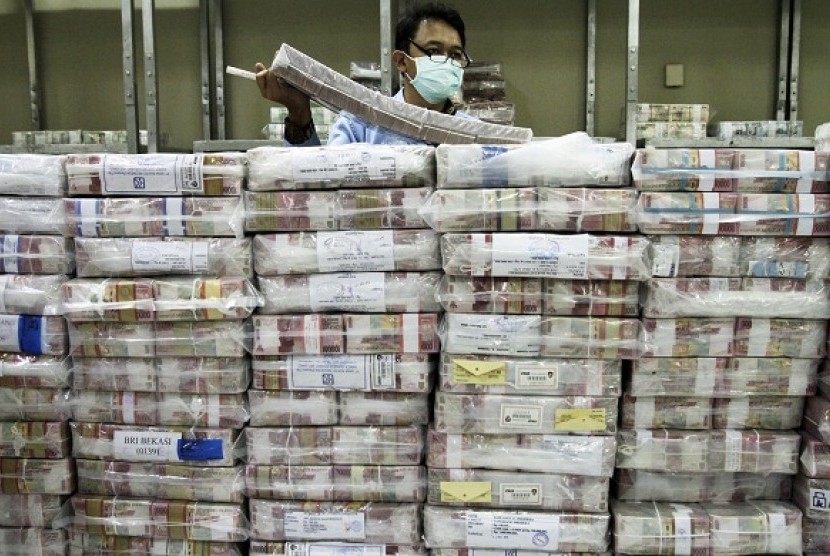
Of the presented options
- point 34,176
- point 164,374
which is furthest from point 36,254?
point 164,374

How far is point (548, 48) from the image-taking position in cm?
325

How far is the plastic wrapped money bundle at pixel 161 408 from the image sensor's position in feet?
4.92

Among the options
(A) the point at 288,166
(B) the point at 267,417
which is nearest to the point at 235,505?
(B) the point at 267,417

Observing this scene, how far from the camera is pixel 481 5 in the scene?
3.25 metres

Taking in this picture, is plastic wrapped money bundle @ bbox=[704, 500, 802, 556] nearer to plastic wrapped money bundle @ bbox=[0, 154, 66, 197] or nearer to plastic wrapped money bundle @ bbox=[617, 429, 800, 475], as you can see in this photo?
plastic wrapped money bundle @ bbox=[617, 429, 800, 475]

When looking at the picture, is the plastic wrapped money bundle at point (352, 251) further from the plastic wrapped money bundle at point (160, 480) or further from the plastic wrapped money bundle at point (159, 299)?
the plastic wrapped money bundle at point (160, 480)

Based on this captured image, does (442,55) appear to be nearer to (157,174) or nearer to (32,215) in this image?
(157,174)

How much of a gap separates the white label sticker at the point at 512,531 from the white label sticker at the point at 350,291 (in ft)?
1.76

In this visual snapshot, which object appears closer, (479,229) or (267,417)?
(479,229)

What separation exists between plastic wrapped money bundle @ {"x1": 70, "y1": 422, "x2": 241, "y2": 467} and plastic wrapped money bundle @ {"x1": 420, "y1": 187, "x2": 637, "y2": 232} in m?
0.74

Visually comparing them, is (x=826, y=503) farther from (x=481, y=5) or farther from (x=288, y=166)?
(x=481, y=5)

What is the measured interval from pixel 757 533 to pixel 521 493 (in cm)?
53

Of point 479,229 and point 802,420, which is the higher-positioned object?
point 479,229

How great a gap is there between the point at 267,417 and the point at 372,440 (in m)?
0.26
